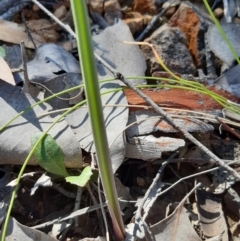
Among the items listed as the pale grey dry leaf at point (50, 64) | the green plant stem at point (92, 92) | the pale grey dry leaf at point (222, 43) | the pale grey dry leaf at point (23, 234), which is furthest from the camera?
the pale grey dry leaf at point (222, 43)

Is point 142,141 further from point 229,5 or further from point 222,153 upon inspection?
point 229,5

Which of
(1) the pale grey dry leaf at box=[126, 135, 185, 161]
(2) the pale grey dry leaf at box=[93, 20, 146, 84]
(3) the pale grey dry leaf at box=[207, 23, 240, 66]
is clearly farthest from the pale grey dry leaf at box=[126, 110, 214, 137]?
(3) the pale grey dry leaf at box=[207, 23, 240, 66]

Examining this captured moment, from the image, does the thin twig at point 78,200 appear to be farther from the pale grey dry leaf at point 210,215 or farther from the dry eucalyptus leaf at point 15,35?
the dry eucalyptus leaf at point 15,35

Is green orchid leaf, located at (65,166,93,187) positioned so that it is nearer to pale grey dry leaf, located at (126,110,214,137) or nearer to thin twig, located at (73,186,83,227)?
thin twig, located at (73,186,83,227)

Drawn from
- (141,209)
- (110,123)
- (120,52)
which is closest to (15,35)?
(120,52)

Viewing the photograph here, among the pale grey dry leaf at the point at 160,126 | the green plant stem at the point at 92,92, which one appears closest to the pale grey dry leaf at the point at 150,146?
the pale grey dry leaf at the point at 160,126

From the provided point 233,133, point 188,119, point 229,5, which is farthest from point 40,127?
point 229,5
